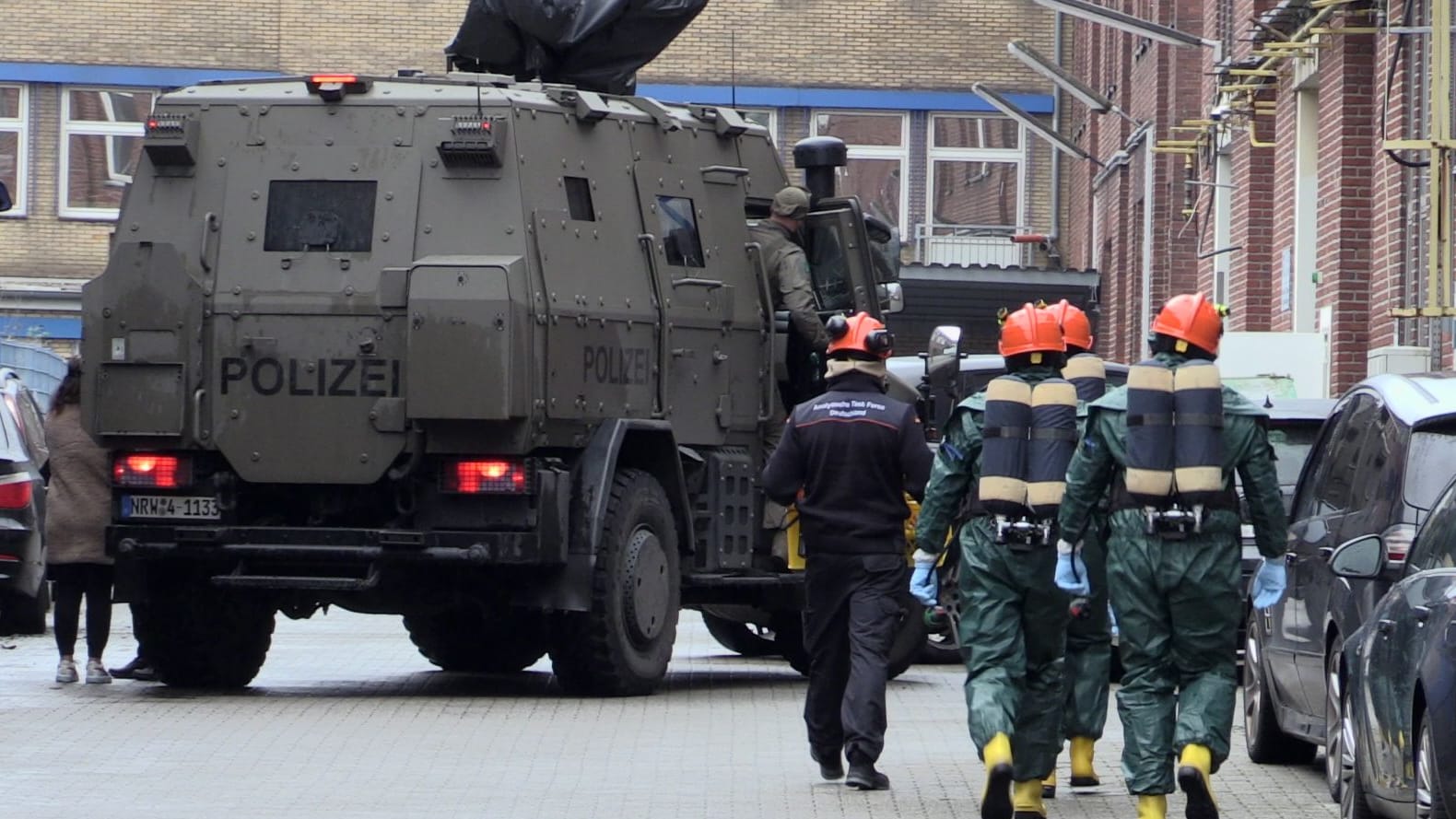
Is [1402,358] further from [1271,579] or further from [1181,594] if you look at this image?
[1181,594]

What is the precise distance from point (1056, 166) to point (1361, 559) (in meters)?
33.9

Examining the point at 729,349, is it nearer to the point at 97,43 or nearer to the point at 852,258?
the point at 852,258

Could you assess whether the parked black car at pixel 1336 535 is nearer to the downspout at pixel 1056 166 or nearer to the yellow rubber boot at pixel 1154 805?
the yellow rubber boot at pixel 1154 805

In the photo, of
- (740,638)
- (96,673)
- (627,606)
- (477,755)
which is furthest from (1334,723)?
(740,638)

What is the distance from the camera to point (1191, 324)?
343 inches

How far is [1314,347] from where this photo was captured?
19.9 metres

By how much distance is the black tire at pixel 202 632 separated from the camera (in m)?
13.9

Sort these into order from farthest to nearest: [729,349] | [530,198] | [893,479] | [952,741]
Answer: [729,349] → [530,198] → [952,741] → [893,479]

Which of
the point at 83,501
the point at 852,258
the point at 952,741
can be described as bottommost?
the point at 952,741

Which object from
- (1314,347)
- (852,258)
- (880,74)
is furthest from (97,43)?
(852,258)

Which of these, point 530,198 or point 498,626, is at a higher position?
point 530,198

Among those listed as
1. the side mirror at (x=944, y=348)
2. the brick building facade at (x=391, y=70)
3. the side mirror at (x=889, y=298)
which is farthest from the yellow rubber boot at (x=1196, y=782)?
the brick building facade at (x=391, y=70)

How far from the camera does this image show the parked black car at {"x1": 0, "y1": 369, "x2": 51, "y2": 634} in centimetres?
1723

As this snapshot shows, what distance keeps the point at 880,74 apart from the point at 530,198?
28757 millimetres
